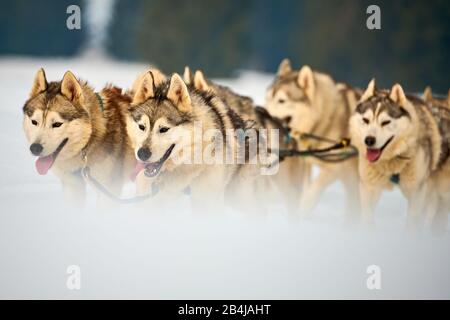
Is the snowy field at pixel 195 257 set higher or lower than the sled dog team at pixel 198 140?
lower

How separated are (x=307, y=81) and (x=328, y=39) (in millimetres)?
11593

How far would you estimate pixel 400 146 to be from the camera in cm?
533

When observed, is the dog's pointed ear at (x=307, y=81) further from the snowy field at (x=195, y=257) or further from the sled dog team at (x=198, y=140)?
the snowy field at (x=195, y=257)

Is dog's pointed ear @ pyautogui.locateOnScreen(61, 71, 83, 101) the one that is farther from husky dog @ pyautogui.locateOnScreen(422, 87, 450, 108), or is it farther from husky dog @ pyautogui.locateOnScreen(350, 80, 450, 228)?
husky dog @ pyautogui.locateOnScreen(422, 87, 450, 108)

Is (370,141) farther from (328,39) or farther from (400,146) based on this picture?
(328,39)

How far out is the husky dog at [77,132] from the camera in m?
4.14

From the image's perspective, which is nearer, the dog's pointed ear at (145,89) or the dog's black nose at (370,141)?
the dog's pointed ear at (145,89)

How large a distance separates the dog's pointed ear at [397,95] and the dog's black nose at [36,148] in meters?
2.45

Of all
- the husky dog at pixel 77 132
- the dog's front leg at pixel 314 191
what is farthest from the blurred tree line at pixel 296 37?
the husky dog at pixel 77 132

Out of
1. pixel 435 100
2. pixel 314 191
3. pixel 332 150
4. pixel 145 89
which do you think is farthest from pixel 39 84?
pixel 435 100

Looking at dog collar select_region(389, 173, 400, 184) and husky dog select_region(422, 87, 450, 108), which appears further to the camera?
husky dog select_region(422, 87, 450, 108)

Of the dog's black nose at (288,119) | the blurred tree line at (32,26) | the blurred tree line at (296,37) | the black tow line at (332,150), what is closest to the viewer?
the black tow line at (332,150)

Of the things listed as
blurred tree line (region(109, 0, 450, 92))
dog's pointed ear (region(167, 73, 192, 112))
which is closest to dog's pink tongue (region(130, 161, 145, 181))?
dog's pointed ear (region(167, 73, 192, 112))

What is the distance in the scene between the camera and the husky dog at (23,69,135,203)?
4.14 meters
